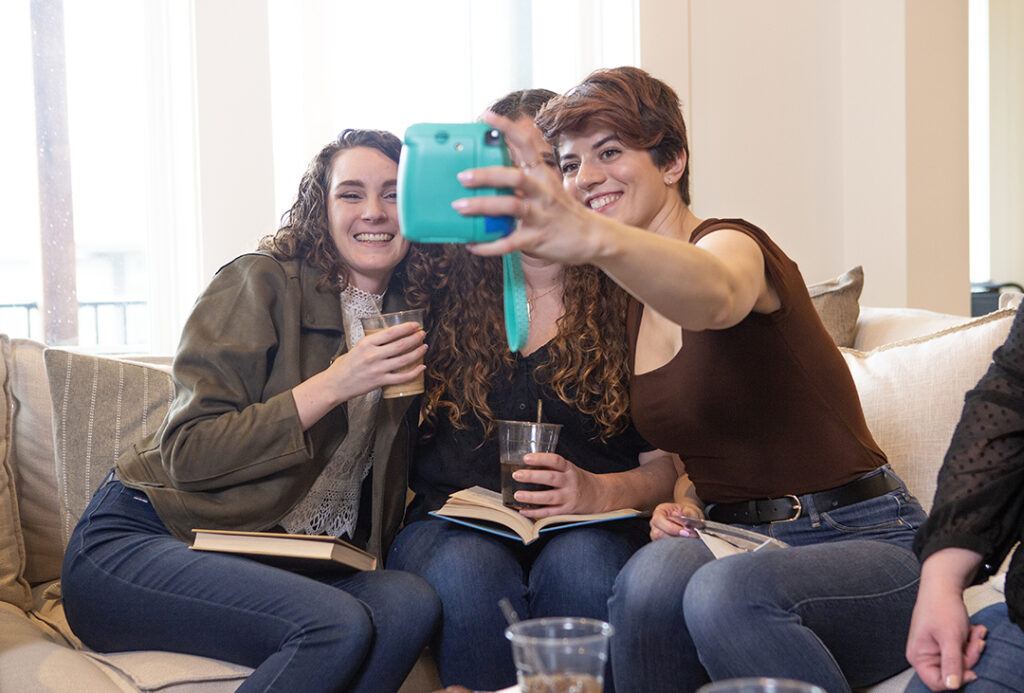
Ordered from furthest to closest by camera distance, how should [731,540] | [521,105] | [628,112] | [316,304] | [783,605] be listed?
[521,105] < [316,304] < [628,112] < [731,540] < [783,605]

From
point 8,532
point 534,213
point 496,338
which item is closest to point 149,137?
point 8,532

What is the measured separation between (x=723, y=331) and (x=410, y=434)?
692mm

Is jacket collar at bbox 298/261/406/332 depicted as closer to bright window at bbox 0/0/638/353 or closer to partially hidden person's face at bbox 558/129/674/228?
partially hidden person's face at bbox 558/129/674/228

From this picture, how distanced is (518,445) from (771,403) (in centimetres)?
41

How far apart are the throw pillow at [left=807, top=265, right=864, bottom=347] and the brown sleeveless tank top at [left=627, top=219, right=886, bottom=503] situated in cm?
76

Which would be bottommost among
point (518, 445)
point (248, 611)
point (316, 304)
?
point (248, 611)

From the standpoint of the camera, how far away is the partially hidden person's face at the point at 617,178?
182 cm

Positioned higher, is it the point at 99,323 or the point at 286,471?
the point at 99,323

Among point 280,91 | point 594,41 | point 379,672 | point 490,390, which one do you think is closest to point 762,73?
point 594,41

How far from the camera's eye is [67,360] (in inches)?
83.7

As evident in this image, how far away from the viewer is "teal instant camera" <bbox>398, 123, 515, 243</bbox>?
3.54 feet

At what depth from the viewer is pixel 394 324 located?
174cm

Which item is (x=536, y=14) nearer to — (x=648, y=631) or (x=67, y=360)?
(x=67, y=360)

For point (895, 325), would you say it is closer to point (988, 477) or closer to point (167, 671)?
point (988, 477)
